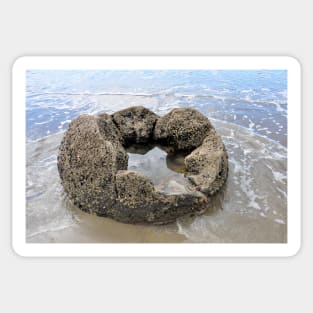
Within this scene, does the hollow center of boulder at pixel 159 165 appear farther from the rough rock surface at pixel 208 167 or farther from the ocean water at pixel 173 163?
the rough rock surface at pixel 208 167

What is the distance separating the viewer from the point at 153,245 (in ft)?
11.8

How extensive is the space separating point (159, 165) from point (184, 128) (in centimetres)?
71

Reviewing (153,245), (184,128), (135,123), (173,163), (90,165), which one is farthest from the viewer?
(135,123)

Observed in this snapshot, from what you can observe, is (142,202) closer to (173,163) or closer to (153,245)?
(153,245)

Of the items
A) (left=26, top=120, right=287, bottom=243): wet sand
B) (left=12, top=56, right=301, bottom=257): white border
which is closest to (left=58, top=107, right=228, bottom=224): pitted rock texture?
(left=26, top=120, right=287, bottom=243): wet sand

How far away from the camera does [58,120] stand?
730cm

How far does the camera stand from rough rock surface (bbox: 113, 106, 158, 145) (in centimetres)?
533

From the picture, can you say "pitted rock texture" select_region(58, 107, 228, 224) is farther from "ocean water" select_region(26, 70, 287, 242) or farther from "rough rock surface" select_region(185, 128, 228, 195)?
"ocean water" select_region(26, 70, 287, 242)

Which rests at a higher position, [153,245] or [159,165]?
[159,165]

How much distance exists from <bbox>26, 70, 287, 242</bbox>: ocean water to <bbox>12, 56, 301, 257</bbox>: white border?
11.9 inches

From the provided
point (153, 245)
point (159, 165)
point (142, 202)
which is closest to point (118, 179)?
point (142, 202)

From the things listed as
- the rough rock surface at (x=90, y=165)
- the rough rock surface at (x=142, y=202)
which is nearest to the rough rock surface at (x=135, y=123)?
the rough rock surface at (x=90, y=165)
